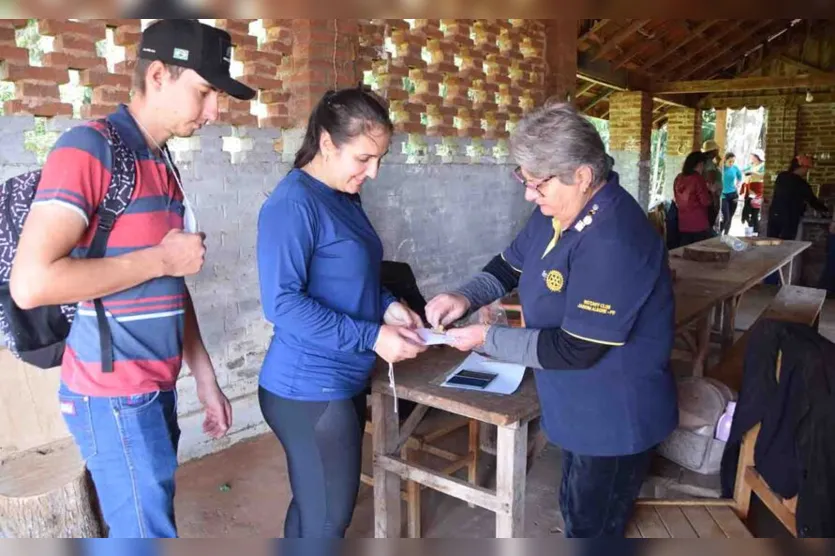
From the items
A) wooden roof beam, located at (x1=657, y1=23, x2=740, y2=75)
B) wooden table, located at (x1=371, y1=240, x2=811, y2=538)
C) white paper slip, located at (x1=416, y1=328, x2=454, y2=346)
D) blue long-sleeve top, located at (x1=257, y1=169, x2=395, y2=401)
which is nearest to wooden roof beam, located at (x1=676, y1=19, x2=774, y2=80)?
wooden roof beam, located at (x1=657, y1=23, x2=740, y2=75)

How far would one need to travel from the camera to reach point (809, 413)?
4.87 feet

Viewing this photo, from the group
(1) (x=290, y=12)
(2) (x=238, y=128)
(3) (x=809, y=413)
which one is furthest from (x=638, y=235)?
(2) (x=238, y=128)

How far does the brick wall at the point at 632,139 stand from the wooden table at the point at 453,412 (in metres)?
7.04

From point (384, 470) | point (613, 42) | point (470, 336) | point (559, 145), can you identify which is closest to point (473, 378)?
point (470, 336)

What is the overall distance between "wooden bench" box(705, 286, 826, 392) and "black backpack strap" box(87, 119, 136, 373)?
2469mm

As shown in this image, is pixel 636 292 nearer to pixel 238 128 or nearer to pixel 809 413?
pixel 809 413

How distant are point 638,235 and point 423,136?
10.4 feet

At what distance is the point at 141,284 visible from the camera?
1260mm

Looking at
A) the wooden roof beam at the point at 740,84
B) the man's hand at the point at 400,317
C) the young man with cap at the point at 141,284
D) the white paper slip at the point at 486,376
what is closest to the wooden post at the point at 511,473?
the white paper slip at the point at 486,376

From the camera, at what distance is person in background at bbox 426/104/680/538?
1.39 meters

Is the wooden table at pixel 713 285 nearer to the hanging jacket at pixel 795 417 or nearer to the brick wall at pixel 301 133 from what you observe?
the hanging jacket at pixel 795 417

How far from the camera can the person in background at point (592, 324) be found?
1.39m

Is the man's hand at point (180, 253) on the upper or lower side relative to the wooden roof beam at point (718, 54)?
lower

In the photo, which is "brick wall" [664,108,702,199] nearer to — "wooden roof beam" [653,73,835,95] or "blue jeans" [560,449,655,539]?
"wooden roof beam" [653,73,835,95]
